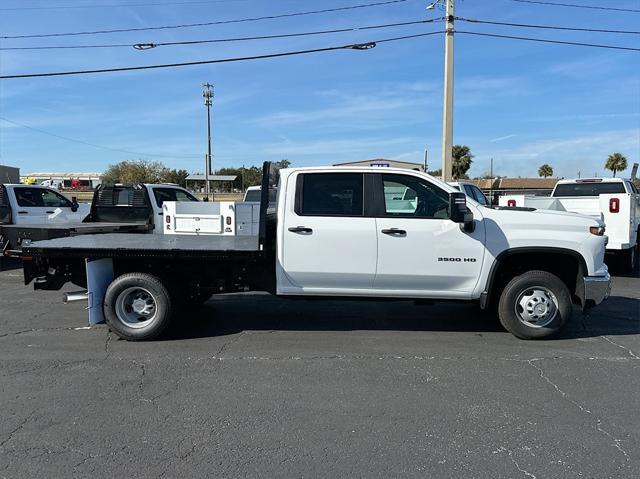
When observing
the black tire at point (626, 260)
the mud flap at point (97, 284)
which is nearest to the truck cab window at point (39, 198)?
the mud flap at point (97, 284)

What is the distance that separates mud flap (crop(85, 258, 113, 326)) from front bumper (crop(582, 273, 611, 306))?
18.1 ft

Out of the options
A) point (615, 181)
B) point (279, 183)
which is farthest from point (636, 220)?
point (279, 183)

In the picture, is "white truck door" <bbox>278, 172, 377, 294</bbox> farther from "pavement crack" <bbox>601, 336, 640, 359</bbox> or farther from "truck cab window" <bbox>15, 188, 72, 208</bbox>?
"truck cab window" <bbox>15, 188, 72, 208</bbox>

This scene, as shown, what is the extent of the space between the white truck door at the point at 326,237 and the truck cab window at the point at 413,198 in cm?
30

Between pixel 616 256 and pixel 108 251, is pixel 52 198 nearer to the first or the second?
pixel 108 251

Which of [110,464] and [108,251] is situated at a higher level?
[108,251]

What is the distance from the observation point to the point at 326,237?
6008 millimetres

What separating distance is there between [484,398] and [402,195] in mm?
2577

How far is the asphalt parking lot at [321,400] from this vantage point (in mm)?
3467

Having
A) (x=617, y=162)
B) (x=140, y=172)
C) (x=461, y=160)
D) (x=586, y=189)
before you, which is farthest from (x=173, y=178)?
(x=586, y=189)

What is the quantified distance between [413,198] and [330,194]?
96 cm

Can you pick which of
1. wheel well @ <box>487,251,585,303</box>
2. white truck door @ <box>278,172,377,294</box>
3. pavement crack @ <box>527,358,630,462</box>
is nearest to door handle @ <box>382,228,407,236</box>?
white truck door @ <box>278,172,377,294</box>

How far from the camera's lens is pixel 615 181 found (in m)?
12.9

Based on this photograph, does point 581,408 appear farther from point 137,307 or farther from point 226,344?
point 137,307
